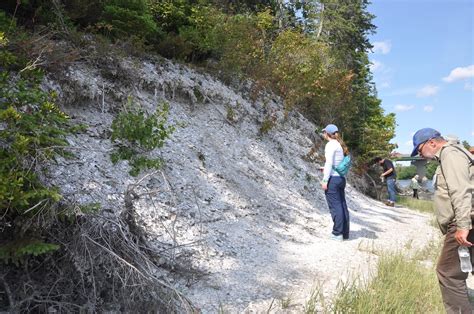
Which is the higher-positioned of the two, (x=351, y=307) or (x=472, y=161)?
(x=472, y=161)

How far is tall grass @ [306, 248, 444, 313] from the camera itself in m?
3.75

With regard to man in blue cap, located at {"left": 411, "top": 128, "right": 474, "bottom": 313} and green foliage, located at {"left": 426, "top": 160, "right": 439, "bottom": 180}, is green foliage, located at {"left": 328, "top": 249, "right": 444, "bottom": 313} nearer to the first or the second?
man in blue cap, located at {"left": 411, "top": 128, "right": 474, "bottom": 313}

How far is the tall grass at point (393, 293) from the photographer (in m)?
3.75

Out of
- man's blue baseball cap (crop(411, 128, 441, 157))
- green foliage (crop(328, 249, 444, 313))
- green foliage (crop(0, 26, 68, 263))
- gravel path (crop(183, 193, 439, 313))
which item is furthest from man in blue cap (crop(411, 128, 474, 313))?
green foliage (crop(0, 26, 68, 263))

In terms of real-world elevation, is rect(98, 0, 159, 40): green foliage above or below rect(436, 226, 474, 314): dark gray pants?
above

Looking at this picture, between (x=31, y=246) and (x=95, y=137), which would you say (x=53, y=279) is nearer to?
(x=31, y=246)

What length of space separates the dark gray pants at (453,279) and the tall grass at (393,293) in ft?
0.99

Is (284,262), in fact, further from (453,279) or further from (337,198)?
(453,279)

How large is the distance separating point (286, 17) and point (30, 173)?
25963 millimetres

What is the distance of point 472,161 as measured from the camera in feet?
11.8

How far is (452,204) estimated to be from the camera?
11.8 ft

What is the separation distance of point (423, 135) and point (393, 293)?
171 cm

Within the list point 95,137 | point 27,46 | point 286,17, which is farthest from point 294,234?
point 286,17

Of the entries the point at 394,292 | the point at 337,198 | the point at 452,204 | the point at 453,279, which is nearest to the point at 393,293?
the point at 394,292
